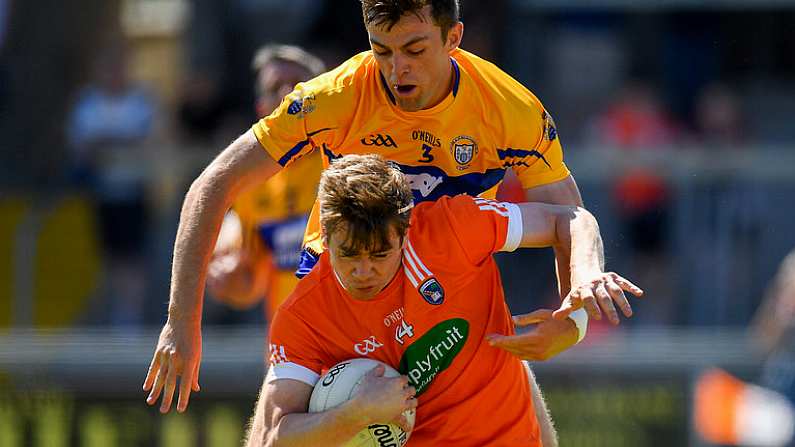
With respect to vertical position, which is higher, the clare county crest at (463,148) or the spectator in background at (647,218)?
the clare county crest at (463,148)

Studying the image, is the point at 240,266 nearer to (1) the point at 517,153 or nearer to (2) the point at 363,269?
(1) the point at 517,153

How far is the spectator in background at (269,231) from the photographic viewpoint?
729cm

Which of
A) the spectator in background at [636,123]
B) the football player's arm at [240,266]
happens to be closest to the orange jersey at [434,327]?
the football player's arm at [240,266]

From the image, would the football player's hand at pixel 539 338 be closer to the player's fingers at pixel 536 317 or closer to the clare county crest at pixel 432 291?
the player's fingers at pixel 536 317

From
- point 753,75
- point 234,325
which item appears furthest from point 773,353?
point 234,325

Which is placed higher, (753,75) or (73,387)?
(753,75)

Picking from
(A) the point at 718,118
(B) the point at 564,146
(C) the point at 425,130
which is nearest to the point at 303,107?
(C) the point at 425,130

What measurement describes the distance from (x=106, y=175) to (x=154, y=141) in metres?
0.48

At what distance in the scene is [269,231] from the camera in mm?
7453

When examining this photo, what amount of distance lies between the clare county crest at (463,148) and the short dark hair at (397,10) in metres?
0.41

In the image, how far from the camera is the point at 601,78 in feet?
37.8

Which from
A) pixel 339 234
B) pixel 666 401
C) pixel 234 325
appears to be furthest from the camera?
pixel 234 325

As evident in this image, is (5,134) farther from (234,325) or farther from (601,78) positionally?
(601,78)

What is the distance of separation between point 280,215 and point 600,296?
343 cm
